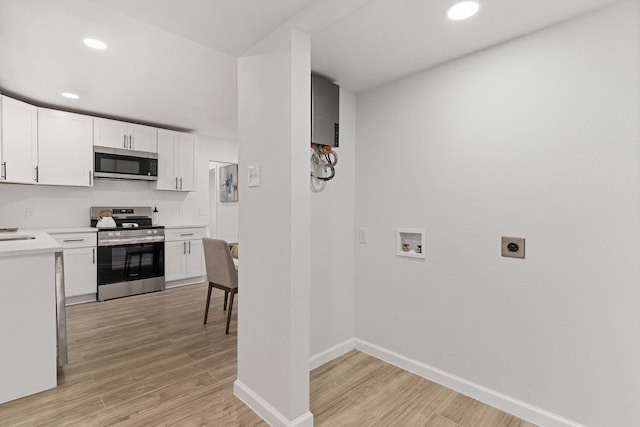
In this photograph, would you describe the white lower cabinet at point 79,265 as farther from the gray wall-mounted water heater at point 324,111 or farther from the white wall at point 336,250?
the gray wall-mounted water heater at point 324,111

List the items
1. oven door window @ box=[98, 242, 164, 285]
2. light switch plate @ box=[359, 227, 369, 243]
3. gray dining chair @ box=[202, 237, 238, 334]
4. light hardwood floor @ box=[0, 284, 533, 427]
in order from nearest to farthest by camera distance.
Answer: light hardwood floor @ box=[0, 284, 533, 427], light switch plate @ box=[359, 227, 369, 243], gray dining chair @ box=[202, 237, 238, 334], oven door window @ box=[98, 242, 164, 285]

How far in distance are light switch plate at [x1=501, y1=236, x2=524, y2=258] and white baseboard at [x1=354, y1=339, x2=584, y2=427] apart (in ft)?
2.87

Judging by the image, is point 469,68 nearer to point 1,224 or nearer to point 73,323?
point 73,323

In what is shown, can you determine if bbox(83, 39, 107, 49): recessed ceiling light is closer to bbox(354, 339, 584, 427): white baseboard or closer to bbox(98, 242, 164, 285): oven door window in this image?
bbox(98, 242, 164, 285): oven door window

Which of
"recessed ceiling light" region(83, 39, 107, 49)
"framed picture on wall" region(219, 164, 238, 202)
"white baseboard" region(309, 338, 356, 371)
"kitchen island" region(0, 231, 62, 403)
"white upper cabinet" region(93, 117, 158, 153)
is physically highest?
"recessed ceiling light" region(83, 39, 107, 49)

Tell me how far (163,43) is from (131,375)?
2.47 m

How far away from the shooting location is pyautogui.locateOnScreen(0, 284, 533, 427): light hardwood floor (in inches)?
72.4

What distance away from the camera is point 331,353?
2582 mm

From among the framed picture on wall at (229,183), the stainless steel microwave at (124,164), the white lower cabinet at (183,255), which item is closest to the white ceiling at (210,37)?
the stainless steel microwave at (124,164)

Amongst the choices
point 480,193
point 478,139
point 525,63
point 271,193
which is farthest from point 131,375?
point 525,63

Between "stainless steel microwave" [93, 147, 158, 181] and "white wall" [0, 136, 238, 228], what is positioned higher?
"stainless steel microwave" [93, 147, 158, 181]

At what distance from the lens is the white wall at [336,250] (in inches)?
96.8

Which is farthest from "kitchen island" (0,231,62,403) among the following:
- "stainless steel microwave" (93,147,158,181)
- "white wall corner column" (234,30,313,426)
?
"stainless steel microwave" (93,147,158,181)

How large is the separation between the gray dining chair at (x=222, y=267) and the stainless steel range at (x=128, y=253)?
1.74 metres
